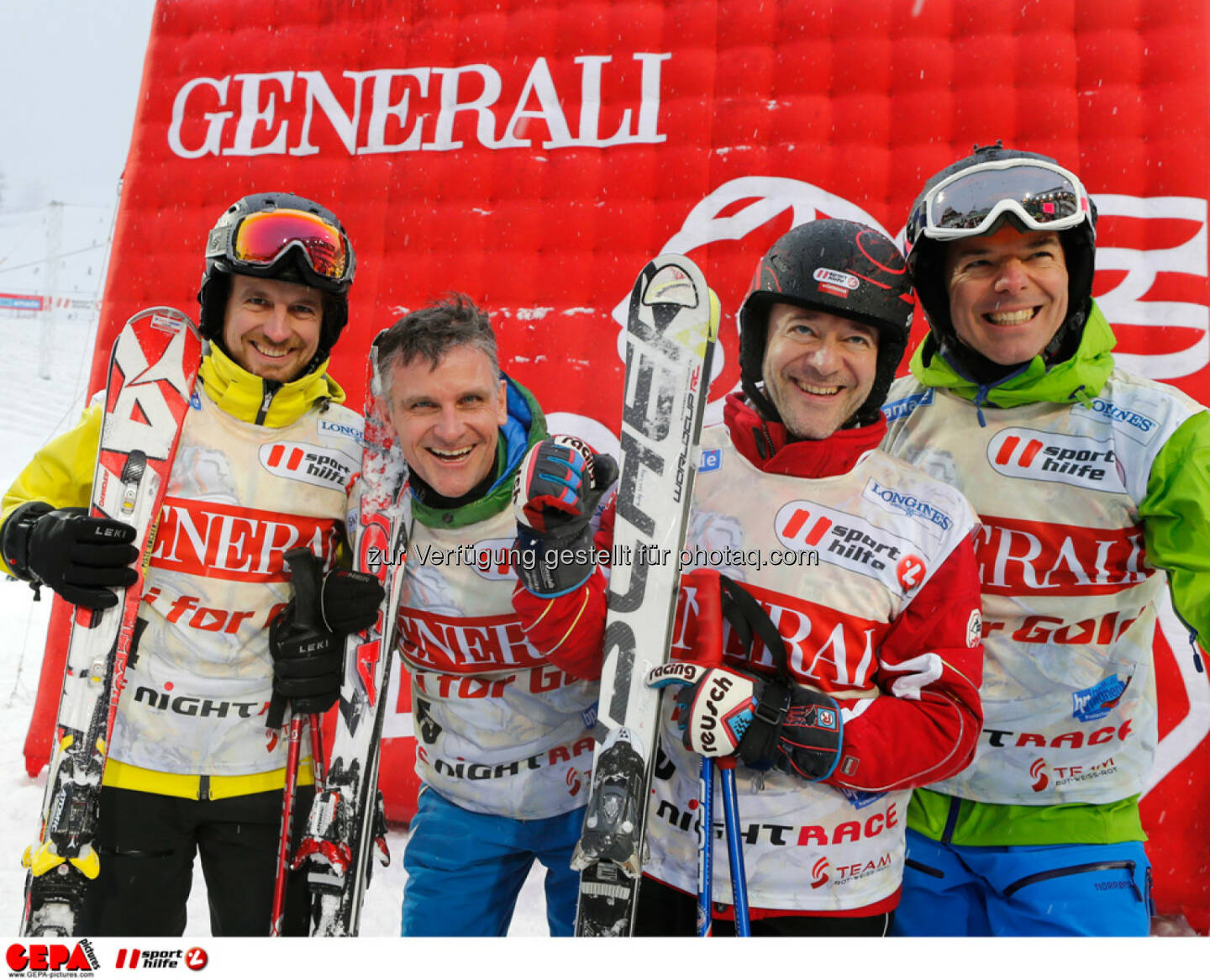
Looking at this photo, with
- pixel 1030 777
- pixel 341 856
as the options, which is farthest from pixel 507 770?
pixel 1030 777

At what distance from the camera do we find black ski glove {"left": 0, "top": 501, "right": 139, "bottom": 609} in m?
1.61

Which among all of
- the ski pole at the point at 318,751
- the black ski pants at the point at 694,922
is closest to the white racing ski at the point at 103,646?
the ski pole at the point at 318,751

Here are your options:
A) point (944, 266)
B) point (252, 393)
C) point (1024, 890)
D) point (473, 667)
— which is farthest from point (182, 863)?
point (944, 266)

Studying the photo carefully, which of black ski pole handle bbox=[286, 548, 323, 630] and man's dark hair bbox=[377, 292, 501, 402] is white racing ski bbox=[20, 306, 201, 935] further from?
man's dark hair bbox=[377, 292, 501, 402]

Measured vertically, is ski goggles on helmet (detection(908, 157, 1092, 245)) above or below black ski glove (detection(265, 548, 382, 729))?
above

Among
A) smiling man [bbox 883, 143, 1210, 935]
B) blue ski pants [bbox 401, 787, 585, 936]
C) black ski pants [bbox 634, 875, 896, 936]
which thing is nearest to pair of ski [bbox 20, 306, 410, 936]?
blue ski pants [bbox 401, 787, 585, 936]

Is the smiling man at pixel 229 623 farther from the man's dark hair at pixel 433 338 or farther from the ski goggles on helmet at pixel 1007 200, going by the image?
the ski goggles on helmet at pixel 1007 200

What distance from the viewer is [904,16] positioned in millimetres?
2967

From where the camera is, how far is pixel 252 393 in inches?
69.8

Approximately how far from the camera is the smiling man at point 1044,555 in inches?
58.6

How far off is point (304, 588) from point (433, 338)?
1.85ft

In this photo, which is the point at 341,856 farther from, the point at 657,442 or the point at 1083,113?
the point at 1083,113

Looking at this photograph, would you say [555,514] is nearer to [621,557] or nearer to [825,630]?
[621,557]

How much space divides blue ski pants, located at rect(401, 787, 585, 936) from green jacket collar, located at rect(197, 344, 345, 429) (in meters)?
0.89
